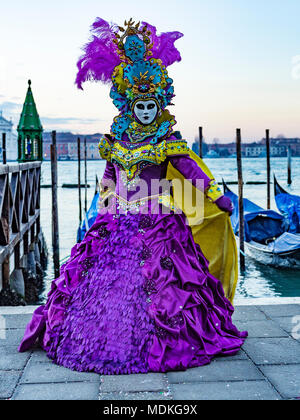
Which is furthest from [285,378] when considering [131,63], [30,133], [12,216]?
[30,133]

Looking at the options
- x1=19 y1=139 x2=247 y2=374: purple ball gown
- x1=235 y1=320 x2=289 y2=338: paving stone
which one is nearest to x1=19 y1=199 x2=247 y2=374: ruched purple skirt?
x1=19 y1=139 x2=247 y2=374: purple ball gown

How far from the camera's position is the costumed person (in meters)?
2.51

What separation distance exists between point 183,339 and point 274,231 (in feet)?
26.5

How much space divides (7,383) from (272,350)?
1.41m

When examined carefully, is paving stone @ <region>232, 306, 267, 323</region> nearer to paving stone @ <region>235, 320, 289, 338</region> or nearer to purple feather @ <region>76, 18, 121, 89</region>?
paving stone @ <region>235, 320, 289, 338</region>

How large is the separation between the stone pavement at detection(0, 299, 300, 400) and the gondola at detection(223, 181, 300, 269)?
5.97 metres

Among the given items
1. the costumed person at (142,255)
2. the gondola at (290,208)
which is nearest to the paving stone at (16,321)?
the costumed person at (142,255)

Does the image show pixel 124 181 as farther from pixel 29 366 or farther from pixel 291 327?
pixel 291 327

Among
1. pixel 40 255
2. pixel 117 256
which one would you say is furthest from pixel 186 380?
pixel 40 255

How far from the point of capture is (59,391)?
2227mm

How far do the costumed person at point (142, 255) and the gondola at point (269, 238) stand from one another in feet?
19.1

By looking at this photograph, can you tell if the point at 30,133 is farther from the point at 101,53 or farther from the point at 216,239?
the point at 216,239

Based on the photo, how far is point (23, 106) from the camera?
36.0ft

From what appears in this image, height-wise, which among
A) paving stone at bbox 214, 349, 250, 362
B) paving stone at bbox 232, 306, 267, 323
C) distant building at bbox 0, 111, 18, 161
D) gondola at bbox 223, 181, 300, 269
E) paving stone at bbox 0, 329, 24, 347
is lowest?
gondola at bbox 223, 181, 300, 269
